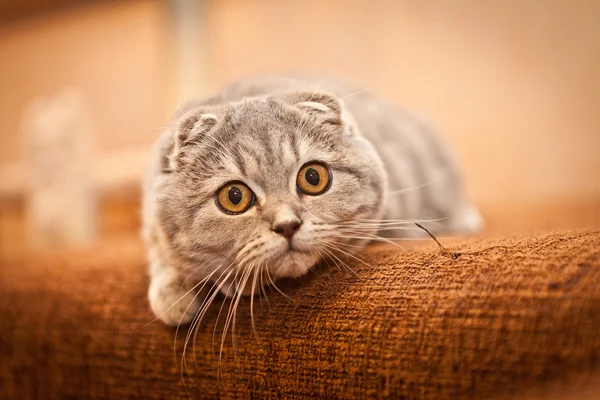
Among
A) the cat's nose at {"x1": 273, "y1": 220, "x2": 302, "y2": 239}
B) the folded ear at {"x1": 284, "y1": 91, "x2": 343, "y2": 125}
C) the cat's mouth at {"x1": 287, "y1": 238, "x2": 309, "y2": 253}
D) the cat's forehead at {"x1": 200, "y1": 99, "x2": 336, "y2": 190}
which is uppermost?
the folded ear at {"x1": 284, "y1": 91, "x2": 343, "y2": 125}

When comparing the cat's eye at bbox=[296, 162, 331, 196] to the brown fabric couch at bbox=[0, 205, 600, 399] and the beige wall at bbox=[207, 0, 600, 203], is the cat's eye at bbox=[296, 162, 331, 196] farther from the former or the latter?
the beige wall at bbox=[207, 0, 600, 203]

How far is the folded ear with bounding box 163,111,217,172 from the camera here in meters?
1.09

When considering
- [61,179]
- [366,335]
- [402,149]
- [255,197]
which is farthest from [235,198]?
[61,179]

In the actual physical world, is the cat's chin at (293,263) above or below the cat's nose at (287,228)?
below

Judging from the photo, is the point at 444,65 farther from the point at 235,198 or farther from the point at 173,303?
the point at 173,303

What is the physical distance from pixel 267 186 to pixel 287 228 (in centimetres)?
11

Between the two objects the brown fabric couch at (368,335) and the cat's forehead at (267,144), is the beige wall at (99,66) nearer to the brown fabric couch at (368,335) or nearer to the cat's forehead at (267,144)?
the brown fabric couch at (368,335)

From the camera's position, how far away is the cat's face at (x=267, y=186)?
0.97 m

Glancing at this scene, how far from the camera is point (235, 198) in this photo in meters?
1.02

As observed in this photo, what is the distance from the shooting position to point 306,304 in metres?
0.95

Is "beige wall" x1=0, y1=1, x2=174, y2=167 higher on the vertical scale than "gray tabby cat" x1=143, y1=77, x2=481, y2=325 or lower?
higher

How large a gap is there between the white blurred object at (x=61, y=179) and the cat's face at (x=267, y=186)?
1622mm

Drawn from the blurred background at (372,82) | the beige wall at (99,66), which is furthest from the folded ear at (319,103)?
the beige wall at (99,66)

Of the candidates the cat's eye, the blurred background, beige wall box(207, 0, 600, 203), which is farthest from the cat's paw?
beige wall box(207, 0, 600, 203)
